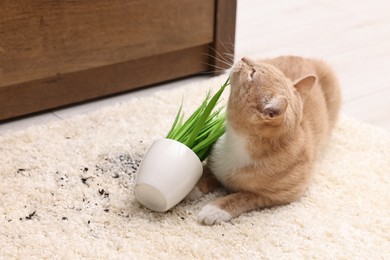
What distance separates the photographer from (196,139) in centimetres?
146

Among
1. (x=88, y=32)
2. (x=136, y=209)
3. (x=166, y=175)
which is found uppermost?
(x=88, y=32)

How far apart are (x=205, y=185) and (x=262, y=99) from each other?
0.29m

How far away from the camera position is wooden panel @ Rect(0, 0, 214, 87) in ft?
5.42

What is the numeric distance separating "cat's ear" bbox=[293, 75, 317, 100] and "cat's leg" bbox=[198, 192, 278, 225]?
269 mm

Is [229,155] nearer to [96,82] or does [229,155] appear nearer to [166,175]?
[166,175]

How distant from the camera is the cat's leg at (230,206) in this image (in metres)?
1.33

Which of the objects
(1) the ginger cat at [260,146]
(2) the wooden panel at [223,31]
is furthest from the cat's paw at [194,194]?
(2) the wooden panel at [223,31]

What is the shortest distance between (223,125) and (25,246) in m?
0.56

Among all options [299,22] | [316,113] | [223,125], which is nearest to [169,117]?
[223,125]

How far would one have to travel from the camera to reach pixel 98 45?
5.96ft

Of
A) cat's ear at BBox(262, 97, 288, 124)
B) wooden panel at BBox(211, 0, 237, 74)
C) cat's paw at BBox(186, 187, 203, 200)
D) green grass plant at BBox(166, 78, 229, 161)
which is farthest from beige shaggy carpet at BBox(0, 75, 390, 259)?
wooden panel at BBox(211, 0, 237, 74)

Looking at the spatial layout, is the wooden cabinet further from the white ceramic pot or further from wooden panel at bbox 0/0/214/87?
the white ceramic pot

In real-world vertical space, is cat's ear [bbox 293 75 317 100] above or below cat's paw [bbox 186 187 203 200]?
above

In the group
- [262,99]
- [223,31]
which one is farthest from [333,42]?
[262,99]
